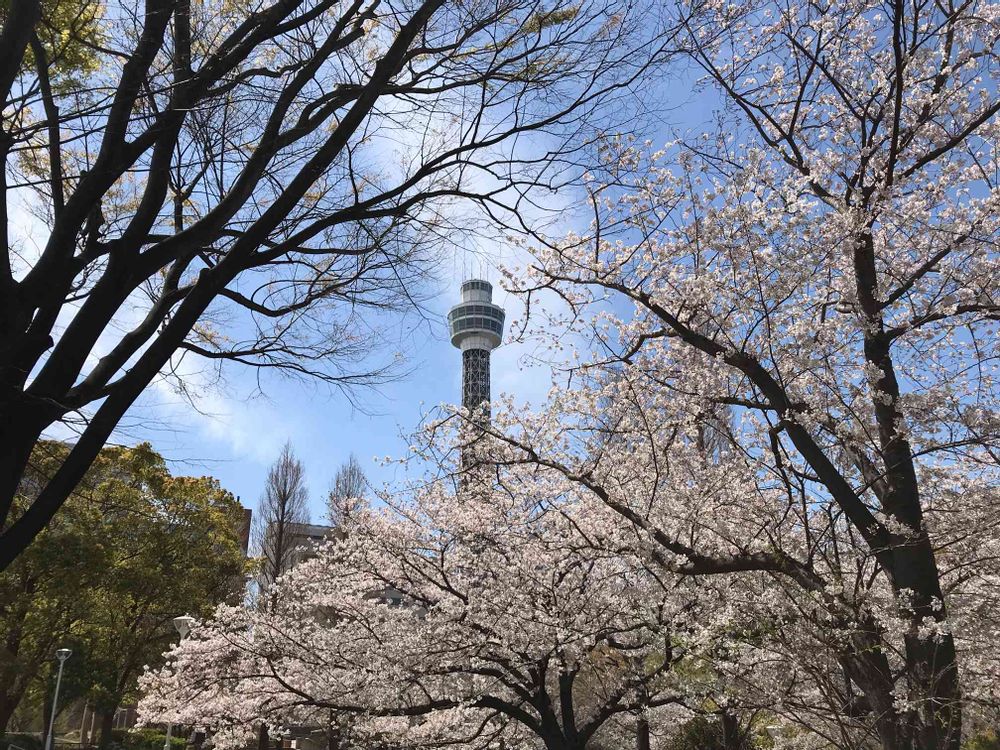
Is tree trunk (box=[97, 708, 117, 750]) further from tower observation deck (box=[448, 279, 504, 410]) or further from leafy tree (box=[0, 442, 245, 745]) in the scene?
tower observation deck (box=[448, 279, 504, 410])

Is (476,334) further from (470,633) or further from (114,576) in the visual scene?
(470,633)

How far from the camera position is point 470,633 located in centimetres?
788

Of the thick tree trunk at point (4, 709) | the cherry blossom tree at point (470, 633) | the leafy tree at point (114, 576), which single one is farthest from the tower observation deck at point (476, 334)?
the cherry blossom tree at point (470, 633)

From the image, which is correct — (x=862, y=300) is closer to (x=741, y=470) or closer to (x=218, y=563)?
(x=741, y=470)

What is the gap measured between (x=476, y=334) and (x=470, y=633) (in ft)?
231

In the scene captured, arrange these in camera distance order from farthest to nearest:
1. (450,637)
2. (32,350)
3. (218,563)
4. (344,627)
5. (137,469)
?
1. (218,563)
2. (137,469)
3. (344,627)
4. (450,637)
5. (32,350)

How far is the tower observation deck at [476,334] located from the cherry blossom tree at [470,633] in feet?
220

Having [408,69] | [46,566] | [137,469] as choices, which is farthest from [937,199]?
[137,469]

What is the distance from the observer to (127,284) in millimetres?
3367

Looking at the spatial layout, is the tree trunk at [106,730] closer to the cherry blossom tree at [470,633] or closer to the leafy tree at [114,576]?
the leafy tree at [114,576]

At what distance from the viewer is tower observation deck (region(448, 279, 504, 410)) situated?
3049 inches

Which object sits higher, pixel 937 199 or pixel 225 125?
pixel 937 199

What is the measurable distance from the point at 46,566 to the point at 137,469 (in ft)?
12.2

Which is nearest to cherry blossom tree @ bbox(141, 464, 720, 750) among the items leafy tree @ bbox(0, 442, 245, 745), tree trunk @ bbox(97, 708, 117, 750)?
leafy tree @ bbox(0, 442, 245, 745)
